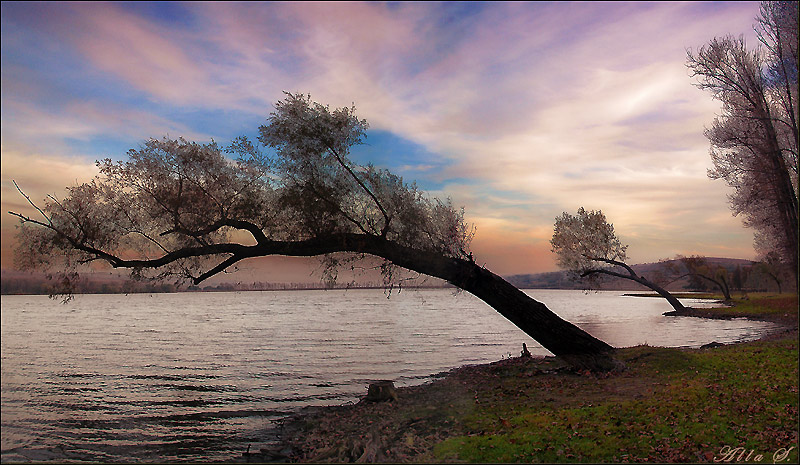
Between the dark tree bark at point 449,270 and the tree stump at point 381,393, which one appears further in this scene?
the dark tree bark at point 449,270

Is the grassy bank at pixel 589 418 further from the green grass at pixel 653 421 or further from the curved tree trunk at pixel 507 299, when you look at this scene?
the curved tree trunk at pixel 507 299

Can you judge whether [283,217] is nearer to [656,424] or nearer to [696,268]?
[656,424]

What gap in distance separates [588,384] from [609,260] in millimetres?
37297

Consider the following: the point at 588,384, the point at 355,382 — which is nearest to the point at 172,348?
the point at 355,382

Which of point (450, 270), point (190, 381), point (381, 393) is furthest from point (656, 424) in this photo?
point (190, 381)

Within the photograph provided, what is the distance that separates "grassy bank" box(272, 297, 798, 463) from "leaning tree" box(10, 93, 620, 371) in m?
3.08

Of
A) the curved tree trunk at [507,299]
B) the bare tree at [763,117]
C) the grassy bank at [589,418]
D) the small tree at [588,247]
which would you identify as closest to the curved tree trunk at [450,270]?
the curved tree trunk at [507,299]

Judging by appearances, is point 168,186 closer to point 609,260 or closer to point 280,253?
point 280,253

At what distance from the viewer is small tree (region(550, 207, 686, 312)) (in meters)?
50.6

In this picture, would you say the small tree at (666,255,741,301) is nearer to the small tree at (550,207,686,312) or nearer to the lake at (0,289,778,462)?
the small tree at (550,207,686,312)

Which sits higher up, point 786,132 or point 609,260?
point 786,132

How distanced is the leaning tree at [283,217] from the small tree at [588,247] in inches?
1281

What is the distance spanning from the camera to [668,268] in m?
83.8

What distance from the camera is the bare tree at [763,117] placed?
26.2 metres
